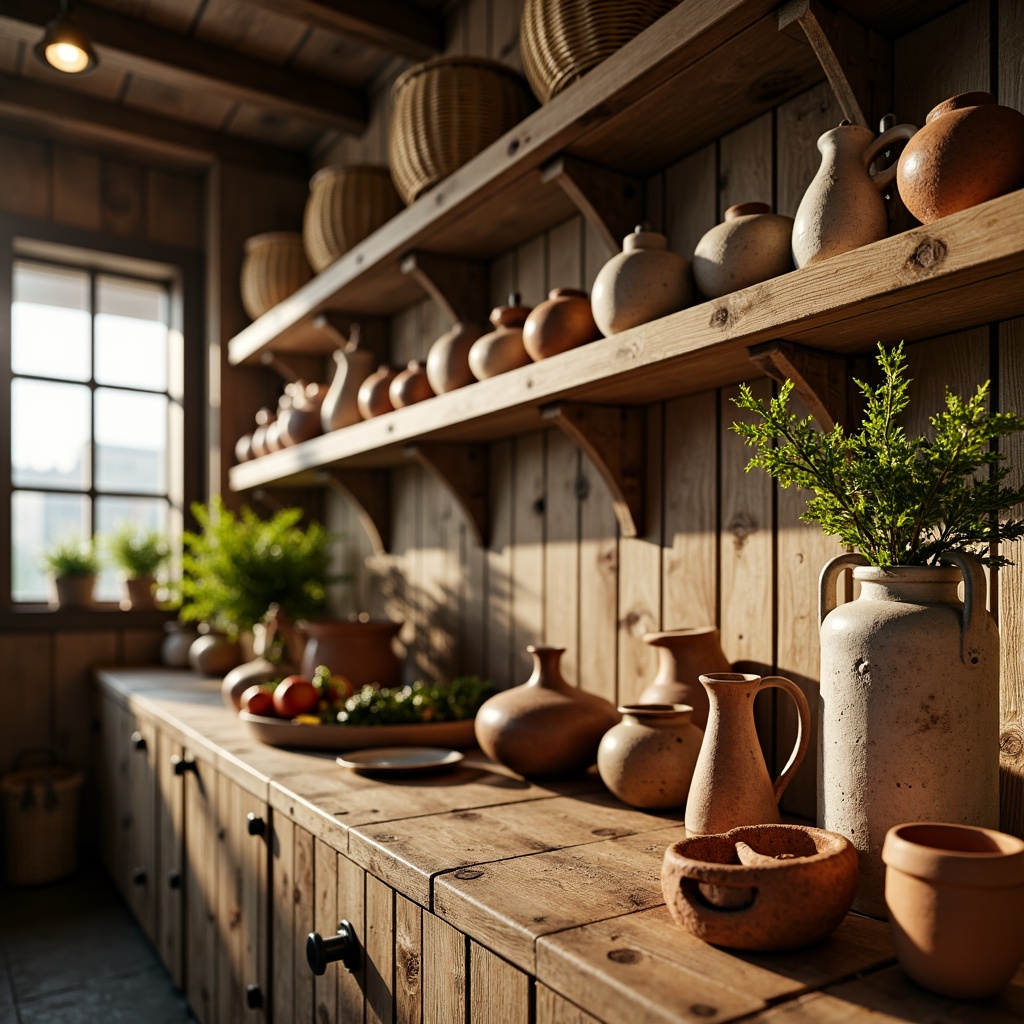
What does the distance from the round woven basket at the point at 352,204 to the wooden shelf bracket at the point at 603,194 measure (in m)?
0.95

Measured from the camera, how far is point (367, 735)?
187 cm

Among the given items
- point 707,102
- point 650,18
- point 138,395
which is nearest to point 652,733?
point 707,102

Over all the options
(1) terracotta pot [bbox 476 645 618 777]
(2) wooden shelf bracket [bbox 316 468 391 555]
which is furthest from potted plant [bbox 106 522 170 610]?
(1) terracotta pot [bbox 476 645 618 777]

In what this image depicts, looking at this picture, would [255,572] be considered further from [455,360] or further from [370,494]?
[455,360]

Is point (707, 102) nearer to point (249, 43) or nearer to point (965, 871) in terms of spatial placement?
point (965, 871)

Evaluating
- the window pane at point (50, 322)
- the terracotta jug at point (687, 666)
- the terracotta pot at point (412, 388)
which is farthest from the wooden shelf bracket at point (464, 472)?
the window pane at point (50, 322)

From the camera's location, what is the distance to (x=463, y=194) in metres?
1.80

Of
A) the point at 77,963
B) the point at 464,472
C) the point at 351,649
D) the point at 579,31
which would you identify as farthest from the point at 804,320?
the point at 77,963

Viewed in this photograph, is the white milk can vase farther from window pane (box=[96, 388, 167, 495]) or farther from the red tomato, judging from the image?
window pane (box=[96, 388, 167, 495])

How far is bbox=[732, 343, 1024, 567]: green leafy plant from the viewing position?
950 millimetres

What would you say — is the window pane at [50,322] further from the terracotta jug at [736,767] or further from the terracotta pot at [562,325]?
the terracotta jug at [736,767]

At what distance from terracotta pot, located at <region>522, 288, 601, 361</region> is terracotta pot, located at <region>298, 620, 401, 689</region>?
41.6 inches

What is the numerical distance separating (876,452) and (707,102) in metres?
0.72

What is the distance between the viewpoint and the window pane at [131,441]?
3.34 m
